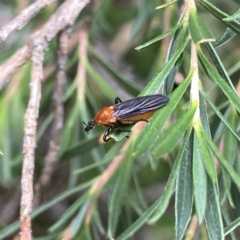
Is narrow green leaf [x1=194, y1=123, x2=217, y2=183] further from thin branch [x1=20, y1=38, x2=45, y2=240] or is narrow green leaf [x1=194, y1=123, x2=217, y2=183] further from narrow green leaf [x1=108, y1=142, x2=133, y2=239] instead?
narrow green leaf [x1=108, y1=142, x2=133, y2=239]

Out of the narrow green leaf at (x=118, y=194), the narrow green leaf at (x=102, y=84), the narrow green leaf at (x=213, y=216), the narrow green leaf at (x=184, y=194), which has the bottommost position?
the narrow green leaf at (x=213, y=216)

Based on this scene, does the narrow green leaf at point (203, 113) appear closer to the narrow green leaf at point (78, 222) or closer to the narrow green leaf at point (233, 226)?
the narrow green leaf at point (233, 226)

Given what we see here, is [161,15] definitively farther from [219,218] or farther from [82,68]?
[219,218]

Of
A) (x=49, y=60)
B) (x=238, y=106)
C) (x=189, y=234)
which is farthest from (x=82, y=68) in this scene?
(x=238, y=106)

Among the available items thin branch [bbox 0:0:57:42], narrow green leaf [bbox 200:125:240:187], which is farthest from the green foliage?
thin branch [bbox 0:0:57:42]

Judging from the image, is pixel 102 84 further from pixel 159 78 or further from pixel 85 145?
pixel 159 78

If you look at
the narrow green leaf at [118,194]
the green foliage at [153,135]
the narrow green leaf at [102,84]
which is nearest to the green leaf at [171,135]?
the green foliage at [153,135]
